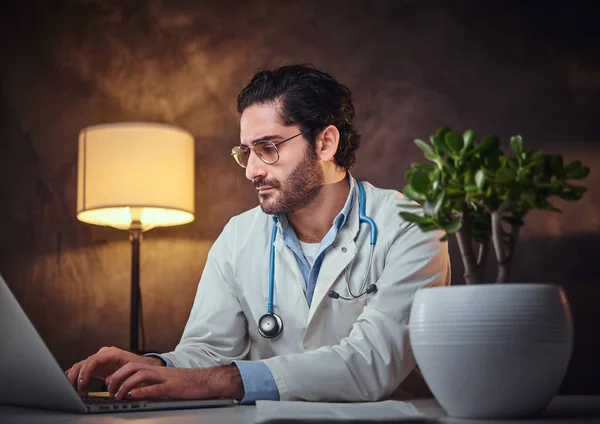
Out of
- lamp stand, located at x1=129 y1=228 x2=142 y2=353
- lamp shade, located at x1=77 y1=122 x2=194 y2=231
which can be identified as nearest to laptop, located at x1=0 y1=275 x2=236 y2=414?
lamp shade, located at x1=77 y1=122 x2=194 y2=231

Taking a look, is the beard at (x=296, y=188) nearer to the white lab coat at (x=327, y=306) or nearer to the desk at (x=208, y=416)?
the white lab coat at (x=327, y=306)

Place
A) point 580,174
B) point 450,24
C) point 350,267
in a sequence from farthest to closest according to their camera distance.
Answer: point 450,24
point 350,267
point 580,174

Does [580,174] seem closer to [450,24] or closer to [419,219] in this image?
[419,219]

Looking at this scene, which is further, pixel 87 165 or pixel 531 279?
pixel 531 279

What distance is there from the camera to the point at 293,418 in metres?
0.85

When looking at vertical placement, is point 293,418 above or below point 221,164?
below

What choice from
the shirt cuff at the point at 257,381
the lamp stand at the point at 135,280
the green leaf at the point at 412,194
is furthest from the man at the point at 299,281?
the lamp stand at the point at 135,280

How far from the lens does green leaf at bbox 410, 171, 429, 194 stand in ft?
3.26

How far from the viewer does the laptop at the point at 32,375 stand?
3.07ft

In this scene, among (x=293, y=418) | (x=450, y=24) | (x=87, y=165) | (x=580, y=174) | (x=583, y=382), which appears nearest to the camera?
(x=293, y=418)

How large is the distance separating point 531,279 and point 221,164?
1.34 metres

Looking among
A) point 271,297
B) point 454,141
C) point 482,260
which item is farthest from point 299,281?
point 454,141

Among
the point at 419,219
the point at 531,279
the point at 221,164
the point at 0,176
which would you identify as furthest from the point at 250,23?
the point at 419,219

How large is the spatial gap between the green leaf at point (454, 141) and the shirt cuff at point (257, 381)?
1.92 feet
